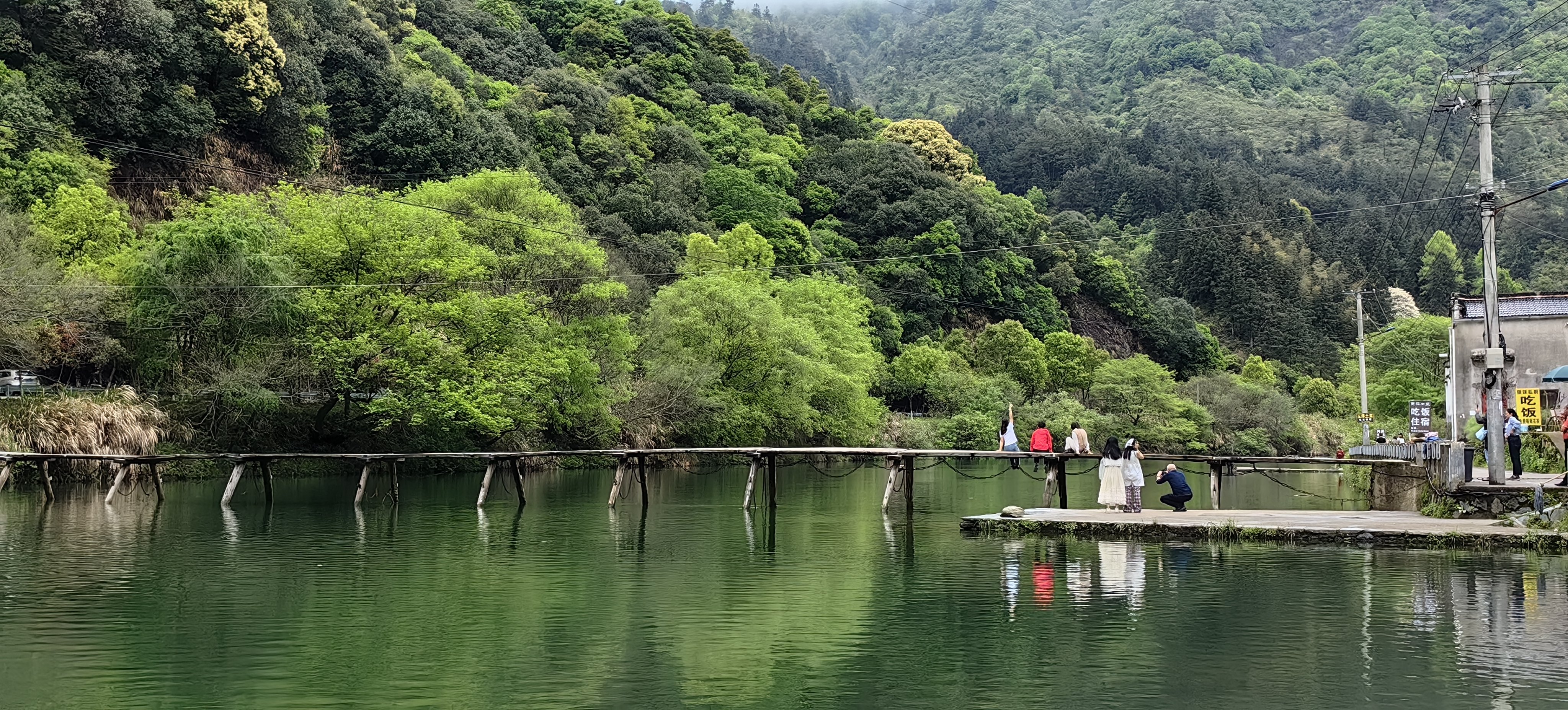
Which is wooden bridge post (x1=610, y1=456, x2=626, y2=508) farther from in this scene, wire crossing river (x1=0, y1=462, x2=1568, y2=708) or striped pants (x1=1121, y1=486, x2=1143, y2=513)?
striped pants (x1=1121, y1=486, x2=1143, y2=513)

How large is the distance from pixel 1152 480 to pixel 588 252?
22.1 m

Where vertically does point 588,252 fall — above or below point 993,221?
below

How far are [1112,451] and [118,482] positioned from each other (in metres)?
23.1

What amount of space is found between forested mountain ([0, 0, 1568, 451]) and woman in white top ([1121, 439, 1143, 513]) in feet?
71.7

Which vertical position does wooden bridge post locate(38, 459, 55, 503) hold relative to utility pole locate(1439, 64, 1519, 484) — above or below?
below

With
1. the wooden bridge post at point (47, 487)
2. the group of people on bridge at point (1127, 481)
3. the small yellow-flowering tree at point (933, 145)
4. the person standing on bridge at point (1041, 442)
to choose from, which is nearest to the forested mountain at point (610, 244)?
the small yellow-flowering tree at point (933, 145)

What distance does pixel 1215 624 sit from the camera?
15492 mm

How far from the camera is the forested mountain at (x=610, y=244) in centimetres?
4216

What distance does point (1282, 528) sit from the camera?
2353 centimetres

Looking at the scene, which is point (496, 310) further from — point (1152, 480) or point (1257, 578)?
point (1257, 578)

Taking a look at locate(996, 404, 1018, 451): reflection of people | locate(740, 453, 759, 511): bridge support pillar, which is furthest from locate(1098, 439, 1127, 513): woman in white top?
locate(740, 453, 759, 511): bridge support pillar

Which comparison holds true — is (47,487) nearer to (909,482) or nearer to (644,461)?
(644,461)

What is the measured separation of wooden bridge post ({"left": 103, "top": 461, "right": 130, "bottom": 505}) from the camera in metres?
32.9

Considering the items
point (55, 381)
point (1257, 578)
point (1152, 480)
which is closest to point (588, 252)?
point (55, 381)
